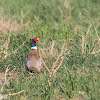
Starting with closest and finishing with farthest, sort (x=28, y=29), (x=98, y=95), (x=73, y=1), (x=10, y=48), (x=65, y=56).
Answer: (x=98, y=95) < (x=65, y=56) < (x=10, y=48) < (x=28, y=29) < (x=73, y=1)

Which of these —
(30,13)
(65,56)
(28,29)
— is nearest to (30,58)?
(65,56)

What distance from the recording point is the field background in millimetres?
4016

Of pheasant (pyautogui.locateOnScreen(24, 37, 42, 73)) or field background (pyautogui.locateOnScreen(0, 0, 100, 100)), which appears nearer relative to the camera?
field background (pyautogui.locateOnScreen(0, 0, 100, 100))

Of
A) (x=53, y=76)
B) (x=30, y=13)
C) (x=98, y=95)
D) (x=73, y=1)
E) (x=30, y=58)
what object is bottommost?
(x=98, y=95)

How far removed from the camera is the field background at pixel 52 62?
402 centimetres

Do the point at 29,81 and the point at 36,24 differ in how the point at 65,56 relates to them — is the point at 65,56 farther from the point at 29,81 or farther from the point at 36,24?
the point at 36,24

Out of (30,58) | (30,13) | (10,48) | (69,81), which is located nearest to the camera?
(69,81)

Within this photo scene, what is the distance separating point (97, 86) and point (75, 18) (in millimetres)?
4593

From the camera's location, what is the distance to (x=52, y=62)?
16.9 feet

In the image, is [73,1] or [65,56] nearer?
[65,56]

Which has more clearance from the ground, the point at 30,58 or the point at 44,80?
the point at 30,58

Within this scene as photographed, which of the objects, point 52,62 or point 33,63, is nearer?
point 33,63

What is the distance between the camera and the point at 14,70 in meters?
4.82

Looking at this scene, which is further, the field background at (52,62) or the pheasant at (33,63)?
the pheasant at (33,63)
